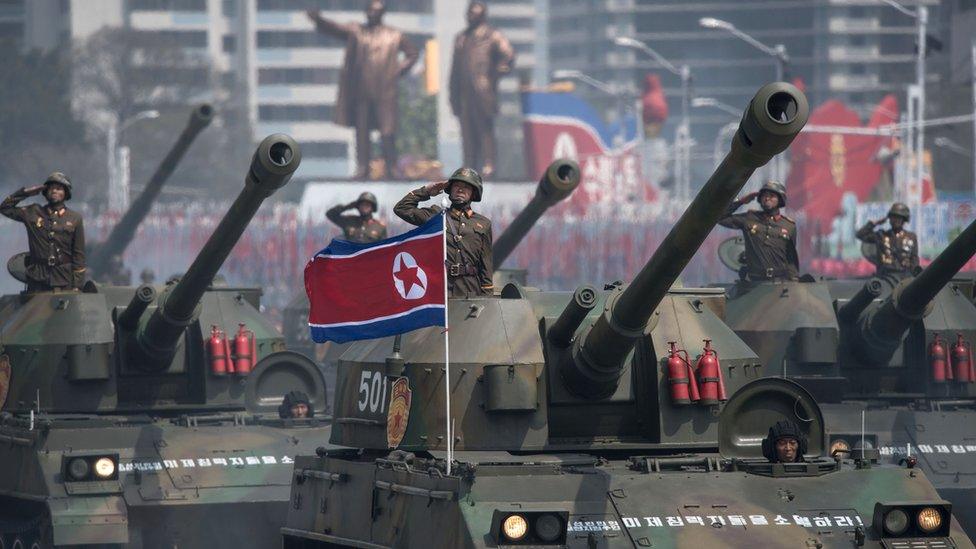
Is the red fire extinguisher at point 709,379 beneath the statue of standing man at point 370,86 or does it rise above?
beneath

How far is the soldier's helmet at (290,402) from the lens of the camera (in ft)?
76.4

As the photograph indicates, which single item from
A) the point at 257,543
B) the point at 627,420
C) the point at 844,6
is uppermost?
the point at 844,6

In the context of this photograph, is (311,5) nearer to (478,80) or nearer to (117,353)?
(478,80)

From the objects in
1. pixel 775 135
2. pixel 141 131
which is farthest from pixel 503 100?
pixel 775 135

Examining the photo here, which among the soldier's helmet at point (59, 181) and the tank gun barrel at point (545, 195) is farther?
the tank gun barrel at point (545, 195)

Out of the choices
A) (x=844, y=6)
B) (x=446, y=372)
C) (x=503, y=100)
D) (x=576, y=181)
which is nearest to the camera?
(x=446, y=372)

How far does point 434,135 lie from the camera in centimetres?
11744

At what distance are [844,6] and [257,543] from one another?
472ft

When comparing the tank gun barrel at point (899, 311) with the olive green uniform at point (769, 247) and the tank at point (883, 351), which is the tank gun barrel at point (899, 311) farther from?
the olive green uniform at point (769, 247)

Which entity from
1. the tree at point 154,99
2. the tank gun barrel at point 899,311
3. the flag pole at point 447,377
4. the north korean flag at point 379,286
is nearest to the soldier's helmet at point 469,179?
the flag pole at point 447,377

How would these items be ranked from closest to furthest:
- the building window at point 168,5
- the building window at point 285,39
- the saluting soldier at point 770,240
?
the saluting soldier at point 770,240 < the building window at point 168,5 < the building window at point 285,39

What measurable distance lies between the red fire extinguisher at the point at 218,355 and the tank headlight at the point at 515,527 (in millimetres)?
9215

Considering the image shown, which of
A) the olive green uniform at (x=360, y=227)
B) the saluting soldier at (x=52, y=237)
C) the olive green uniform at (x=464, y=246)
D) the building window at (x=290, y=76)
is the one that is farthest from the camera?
the building window at (x=290, y=76)

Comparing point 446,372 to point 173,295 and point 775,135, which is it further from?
point 173,295
